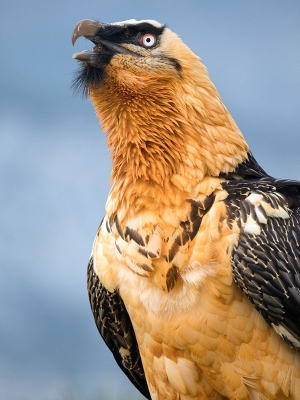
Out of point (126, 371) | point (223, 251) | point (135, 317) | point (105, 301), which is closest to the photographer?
point (223, 251)

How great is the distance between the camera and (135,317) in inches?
230

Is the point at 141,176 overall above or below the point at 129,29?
below

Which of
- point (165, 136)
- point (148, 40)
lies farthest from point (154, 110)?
point (148, 40)

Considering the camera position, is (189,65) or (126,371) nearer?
(189,65)

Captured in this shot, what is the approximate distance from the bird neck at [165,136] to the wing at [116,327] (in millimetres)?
886

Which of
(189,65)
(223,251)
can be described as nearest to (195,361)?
(223,251)

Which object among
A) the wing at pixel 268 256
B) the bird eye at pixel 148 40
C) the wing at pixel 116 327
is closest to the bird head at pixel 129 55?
the bird eye at pixel 148 40

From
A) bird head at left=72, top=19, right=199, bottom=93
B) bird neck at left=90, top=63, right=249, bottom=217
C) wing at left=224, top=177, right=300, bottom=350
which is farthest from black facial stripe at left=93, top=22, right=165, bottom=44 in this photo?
wing at left=224, top=177, right=300, bottom=350

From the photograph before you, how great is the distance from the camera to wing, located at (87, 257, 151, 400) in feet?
20.5

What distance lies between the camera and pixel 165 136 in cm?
582

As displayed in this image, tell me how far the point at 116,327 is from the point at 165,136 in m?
1.88

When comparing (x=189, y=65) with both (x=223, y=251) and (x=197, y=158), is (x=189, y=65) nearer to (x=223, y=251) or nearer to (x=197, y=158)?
(x=197, y=158)

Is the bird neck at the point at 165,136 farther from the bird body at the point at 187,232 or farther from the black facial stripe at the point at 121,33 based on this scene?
the black facial stripe at the point at 121,33

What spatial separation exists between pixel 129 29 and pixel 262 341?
2.92 metres
